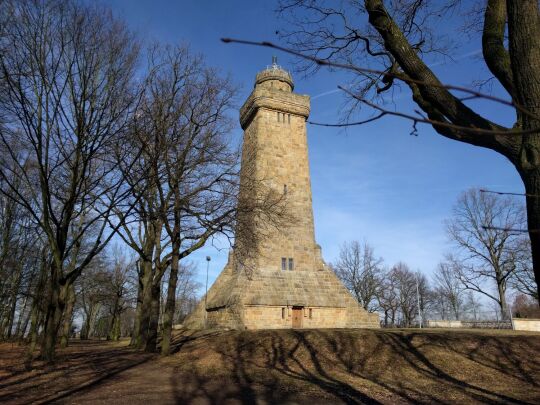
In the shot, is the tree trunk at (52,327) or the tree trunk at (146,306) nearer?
the tree trunk at (52,327)

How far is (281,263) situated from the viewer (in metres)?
23.1

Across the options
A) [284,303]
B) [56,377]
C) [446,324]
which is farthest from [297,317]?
[446,324]

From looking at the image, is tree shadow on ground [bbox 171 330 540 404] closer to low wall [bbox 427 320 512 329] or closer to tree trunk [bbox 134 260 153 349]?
tree trunk [bbox 134 260 153 349]

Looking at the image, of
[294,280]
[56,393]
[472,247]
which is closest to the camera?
[56,393]

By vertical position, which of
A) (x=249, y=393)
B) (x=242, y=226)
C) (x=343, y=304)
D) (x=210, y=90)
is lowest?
(x=249, y=393)

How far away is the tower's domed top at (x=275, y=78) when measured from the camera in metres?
28.5

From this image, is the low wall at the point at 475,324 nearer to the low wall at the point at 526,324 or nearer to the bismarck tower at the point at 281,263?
the low wall at the point at 526,324

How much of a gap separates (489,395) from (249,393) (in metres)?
5.70

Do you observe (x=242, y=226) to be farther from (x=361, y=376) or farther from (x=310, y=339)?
(x=361, y=376)

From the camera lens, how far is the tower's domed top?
93.4 feet

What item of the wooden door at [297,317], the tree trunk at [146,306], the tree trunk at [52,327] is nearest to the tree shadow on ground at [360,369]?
the tree trunk at [146,306]

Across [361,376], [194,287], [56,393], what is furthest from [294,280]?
[194,287]

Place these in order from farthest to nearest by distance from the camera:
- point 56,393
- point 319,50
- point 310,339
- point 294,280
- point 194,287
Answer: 1. point 194,287
2. point 294,280
3. point 310,339
4. point 56,393
5. point 319,50

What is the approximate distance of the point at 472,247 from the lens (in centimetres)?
3366
